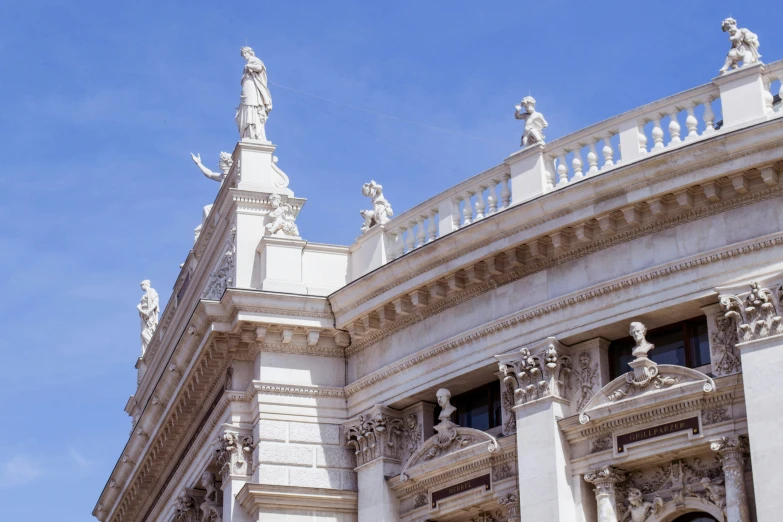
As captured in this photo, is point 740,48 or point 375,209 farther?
point 375,209

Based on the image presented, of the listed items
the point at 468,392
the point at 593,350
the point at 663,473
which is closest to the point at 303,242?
the point at 468,392

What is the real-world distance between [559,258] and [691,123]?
10.4 ft

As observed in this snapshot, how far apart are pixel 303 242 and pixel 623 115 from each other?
7.36 m

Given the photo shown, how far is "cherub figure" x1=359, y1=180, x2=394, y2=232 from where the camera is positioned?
32500 mm

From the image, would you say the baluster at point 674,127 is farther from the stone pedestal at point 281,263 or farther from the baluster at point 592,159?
the stone pedestal at point 281,263

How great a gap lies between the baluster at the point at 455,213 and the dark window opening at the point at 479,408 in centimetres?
306

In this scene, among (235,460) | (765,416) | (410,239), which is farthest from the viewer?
(410,239)

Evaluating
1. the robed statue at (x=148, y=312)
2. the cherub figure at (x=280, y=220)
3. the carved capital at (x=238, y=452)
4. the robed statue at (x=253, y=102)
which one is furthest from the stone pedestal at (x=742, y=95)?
the robed statue at (x=148, y=312)

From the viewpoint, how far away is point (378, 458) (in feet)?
98.6

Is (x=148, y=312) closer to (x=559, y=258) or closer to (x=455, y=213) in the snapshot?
(x=455, y=213)

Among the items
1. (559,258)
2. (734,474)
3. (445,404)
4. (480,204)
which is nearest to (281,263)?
(480,204)

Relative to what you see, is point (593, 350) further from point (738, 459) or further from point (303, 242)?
point (303, 242)

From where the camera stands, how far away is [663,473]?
26.1 m

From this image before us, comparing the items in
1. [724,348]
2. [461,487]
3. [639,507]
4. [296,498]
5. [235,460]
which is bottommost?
[639,507]
